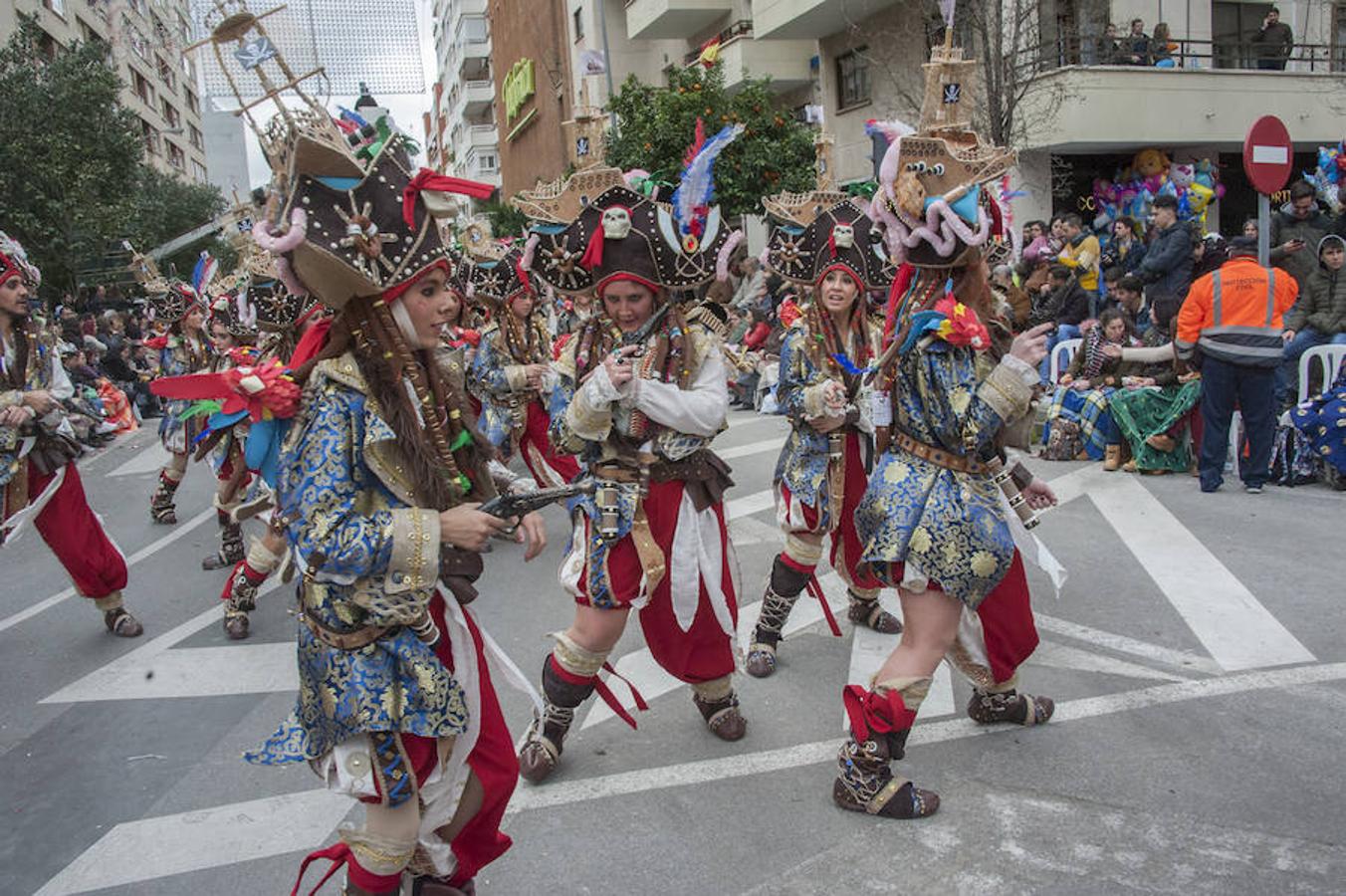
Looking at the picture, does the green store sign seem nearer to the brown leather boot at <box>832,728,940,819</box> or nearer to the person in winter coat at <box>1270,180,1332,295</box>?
the person in winter coat at <box>1270,180,1332,295</box>

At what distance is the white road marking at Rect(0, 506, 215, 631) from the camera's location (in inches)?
265

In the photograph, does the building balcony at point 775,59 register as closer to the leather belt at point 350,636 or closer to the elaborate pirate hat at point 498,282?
the elaborate pirate hat at point 498,282

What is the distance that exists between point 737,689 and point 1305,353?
6501 millimetres

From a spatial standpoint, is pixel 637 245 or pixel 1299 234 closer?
pixel 637 245

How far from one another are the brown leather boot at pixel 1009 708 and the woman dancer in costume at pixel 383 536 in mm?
2209

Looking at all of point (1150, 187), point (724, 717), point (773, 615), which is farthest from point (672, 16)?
point (724, 717)

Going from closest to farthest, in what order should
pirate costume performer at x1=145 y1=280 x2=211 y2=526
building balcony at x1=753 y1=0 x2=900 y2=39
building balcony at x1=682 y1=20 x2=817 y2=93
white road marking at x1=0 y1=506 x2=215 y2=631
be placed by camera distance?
1. white road marking at x1=0 y1=506 x2=215 y2=631
2. pirate costume performer at x1=145 y1=280 x2=211 y2=526
3. building balcony at x1=753 y1=0 x2=900 y2=39
4. building balcony at x1=682 y1=20 x2=817 y2=93

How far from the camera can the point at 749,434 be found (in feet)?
39.1

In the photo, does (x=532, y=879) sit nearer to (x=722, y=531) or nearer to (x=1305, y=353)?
(x=722, y=531)

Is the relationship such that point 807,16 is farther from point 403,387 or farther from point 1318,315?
point 403,387

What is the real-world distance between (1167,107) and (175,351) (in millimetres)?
15421

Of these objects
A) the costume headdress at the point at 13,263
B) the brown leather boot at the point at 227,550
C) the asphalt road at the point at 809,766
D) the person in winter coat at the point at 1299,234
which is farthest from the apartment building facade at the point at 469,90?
the asphalt road at the point at 809,766

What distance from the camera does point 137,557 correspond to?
8156 mm

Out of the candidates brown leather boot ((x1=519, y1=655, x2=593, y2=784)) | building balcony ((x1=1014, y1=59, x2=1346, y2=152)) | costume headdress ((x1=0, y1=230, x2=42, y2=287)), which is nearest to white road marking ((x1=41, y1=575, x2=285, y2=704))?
brown leather boot ((x1=519, y1=655, x2=593, y2=784))
